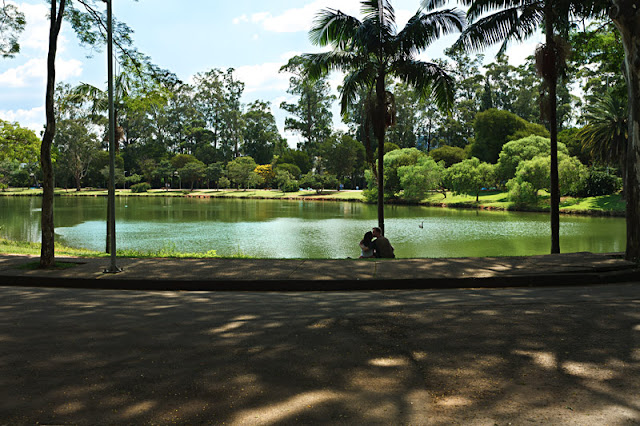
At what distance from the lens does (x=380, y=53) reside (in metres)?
17.1

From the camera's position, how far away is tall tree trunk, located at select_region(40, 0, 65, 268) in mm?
11938

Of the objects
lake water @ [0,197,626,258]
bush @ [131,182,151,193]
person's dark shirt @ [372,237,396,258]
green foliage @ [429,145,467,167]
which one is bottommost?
lake water @ [0,197,626,258]

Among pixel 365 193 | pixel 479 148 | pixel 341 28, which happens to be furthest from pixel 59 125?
pixel 341 28

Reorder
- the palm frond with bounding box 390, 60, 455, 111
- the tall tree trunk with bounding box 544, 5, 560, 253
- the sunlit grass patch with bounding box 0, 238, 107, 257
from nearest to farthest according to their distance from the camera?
1. the tall tree trunk with bounding box 544, 5, 560, 253
2. the sunlit grass patch with bounding box 0, 238, 107, 257
3. the palm frond with bounding box 390, 60, 455, 111

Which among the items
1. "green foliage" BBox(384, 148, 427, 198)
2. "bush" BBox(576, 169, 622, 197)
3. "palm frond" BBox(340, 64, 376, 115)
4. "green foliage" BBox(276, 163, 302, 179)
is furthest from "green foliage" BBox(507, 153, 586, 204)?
"green foliage" BBox(276, 163, 302, 179)

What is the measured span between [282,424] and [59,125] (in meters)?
101

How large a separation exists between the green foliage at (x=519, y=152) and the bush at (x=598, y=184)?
5.84 meters

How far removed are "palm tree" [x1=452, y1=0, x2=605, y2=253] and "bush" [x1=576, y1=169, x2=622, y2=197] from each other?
38.7m

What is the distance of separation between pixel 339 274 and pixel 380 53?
375 inches

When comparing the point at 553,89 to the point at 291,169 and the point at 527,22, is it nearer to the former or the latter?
the point at 527,22

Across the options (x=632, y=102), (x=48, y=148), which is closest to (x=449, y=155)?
(x=632, y=102)

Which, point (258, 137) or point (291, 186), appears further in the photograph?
point (258, 137)

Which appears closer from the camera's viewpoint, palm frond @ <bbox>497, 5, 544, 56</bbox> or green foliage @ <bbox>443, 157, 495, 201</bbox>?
palm frond @ <bbox>497, 5, 544, 56</bbox>

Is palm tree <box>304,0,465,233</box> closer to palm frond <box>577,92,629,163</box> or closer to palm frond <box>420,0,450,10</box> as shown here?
palm frond <box>420,0,450,10</box>
